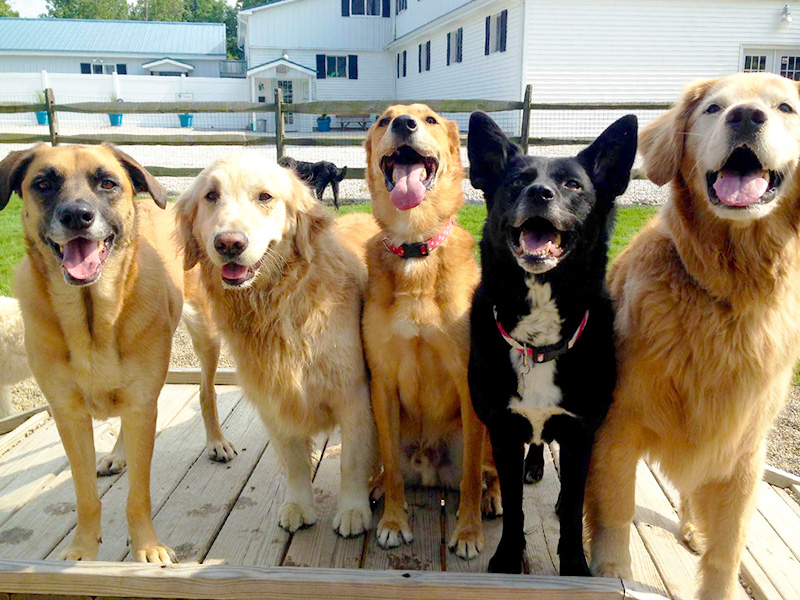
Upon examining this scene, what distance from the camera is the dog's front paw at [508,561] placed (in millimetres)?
2537

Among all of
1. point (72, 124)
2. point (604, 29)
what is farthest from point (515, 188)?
point (72, 124)

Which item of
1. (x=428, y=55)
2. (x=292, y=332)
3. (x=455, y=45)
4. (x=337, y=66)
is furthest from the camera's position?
(x=337, y=66)

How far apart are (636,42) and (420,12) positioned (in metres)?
12.3

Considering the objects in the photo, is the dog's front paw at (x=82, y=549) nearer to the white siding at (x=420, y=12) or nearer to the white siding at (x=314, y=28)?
the white siding at (x=420, y=12)

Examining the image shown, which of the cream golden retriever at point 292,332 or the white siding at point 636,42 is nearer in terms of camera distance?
the cream golden retriever at point 292,332

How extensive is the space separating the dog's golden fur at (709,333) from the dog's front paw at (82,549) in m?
2.06

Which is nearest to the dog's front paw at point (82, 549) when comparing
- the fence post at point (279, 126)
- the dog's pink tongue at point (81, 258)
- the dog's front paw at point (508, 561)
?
the dog's pink tongue at point (81, 258)

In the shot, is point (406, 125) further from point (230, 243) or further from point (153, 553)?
point (153, 553)

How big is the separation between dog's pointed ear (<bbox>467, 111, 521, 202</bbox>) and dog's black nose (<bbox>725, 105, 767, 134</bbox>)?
0.81m

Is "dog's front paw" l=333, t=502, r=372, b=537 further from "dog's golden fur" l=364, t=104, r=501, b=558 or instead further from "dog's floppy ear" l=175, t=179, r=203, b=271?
"dog's floppy ear" l=175, t=179, r=203, b=271

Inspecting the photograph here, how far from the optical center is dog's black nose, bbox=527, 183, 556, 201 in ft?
7.40

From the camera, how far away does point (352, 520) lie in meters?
2.89

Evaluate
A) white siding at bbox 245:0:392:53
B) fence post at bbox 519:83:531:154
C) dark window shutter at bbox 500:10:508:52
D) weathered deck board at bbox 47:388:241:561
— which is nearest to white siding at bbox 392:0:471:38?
white siding at bbox 245:0:392:53

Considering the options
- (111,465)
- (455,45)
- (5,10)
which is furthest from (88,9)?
(111,465)
